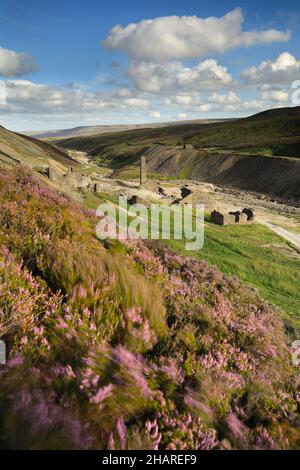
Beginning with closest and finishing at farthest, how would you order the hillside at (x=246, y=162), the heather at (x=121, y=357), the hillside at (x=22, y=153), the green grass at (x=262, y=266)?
the heather at (x=121, y=357), the green grass at (x=262, y=266), the hillside at (x=22, y=153), the hillside at (x=246, y=162)

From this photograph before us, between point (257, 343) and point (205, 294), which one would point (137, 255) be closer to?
point (205, 294)

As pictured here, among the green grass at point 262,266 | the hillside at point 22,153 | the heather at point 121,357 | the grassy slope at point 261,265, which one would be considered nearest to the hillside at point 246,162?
the hillside at point 22,153

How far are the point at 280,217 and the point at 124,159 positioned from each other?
109 metres

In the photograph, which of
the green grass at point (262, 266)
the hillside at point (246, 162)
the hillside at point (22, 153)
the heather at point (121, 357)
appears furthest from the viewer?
the hillside at point (246, 162)

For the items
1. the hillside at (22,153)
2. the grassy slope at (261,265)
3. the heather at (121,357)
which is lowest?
the grassy slope at (261,265)

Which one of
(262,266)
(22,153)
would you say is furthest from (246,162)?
(262,266)

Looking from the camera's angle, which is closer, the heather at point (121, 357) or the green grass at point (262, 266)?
the heather at point (121, 357)

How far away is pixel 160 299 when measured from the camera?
17.6ft

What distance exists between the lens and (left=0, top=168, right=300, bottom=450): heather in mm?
2951

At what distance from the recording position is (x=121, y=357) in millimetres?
3797

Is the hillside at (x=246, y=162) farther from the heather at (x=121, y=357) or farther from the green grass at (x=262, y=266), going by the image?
the heather at (x=121, y=357)

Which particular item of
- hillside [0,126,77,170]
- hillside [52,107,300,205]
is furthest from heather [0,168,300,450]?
hillside [52,107,300,205]

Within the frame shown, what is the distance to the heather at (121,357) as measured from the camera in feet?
9.68
